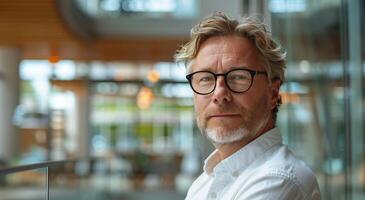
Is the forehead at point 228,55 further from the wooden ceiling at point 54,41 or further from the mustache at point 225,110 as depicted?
the wooden ceiling at point 54,41

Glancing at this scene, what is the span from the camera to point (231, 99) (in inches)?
60.0

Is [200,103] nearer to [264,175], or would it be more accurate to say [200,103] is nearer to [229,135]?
[229,135]

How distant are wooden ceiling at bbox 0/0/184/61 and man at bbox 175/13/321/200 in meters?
8.26

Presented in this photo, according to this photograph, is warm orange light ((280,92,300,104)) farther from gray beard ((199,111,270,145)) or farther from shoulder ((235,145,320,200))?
shoulder ((235,145,320,200))

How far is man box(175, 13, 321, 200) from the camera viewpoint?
152cm

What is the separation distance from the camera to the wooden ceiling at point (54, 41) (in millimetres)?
10047

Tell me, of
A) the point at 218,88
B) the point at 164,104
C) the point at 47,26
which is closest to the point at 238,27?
the point at 218,88

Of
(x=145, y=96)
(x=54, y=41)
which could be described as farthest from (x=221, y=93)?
(x=145, y=96)

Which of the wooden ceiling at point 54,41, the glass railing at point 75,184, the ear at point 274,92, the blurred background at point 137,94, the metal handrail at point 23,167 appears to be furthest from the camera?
the wooden ceiling at point 54,41

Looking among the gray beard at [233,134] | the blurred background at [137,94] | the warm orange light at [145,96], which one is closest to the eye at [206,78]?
the gray beard at [233,134]

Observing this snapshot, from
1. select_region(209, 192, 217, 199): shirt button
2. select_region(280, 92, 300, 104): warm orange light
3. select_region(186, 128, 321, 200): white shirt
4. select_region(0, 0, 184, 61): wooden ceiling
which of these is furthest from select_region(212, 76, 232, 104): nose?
select_region(0, 0, 184, 61): wooden ceiling

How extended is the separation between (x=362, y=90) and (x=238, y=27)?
3.14 meters

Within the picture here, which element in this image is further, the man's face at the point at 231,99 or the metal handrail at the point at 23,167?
the metal handrail at the point at 23,167

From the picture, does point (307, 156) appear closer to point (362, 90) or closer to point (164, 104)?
point (362, 90)
